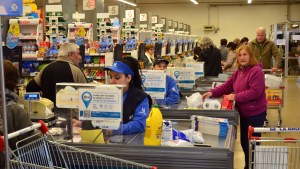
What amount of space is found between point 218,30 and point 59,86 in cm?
2434

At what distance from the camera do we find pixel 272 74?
7.96 meters

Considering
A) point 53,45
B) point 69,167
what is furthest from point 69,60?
point 69,167

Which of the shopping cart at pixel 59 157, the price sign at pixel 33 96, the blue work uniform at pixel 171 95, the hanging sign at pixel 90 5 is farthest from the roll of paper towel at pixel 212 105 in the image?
the hanging sign at pixel 90 5

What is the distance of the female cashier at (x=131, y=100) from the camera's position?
3338 millimetres

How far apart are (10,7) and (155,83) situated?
254 cm

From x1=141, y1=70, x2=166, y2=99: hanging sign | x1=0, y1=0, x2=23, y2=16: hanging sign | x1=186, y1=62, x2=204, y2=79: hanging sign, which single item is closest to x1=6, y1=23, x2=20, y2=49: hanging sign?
x1=186, y1=62, x2=204, y2=79: hanging sign

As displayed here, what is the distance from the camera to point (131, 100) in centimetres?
A: 345

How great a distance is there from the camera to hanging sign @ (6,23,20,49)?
25.8 ft

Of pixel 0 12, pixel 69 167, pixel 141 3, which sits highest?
pixel 141 3

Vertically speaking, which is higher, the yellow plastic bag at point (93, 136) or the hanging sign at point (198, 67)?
the hanging sign at point (198, 67)

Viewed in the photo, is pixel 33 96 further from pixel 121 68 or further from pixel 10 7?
pixel 10 7

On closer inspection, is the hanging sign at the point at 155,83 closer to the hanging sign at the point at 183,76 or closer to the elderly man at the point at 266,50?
the hanging sign at the point at 183,76

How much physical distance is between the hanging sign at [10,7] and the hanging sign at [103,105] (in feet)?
3.01

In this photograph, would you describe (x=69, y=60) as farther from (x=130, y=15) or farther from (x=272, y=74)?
(x=130, y=15)
